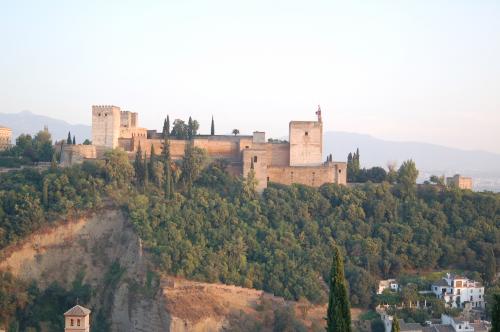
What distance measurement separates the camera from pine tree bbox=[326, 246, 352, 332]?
23000 mm

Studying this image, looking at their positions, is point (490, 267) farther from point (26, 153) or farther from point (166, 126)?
point (26, 153)

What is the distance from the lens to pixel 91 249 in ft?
128

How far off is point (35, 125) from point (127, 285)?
136m

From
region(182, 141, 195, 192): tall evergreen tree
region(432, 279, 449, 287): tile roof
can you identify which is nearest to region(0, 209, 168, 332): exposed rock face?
region(182, 141, 195, 192): tall evergreen tree

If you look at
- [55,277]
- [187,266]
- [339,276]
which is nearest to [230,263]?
[187,266]

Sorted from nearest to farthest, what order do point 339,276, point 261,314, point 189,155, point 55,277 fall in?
point 339,276 < point 261,314 < point 55,277 < point 189,155

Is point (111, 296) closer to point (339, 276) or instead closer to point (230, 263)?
point (230, 263)

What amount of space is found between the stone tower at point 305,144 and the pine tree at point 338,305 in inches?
848

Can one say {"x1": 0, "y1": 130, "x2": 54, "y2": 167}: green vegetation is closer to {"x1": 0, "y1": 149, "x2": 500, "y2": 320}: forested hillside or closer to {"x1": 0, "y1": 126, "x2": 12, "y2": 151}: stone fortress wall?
{"x1": 0, "y1": 149, "x2": 500, "y2": 320}: forested hillside

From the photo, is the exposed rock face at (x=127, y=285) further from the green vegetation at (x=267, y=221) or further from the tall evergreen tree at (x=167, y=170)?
the tall evergreen tree at (x=167, y=170)

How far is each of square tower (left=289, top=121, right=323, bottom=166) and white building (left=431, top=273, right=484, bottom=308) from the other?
10.2 m

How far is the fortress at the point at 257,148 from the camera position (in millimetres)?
43594

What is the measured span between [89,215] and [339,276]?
18912 millimetres

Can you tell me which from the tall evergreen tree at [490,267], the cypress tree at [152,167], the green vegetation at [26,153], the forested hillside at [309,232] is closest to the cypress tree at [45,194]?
the forested hillside at [309,232]
